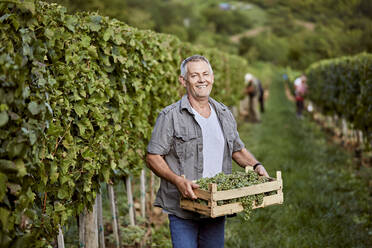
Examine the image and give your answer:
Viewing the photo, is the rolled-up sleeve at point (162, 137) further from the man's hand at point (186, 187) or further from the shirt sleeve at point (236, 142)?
the shirt sleeve at point (236, 142)

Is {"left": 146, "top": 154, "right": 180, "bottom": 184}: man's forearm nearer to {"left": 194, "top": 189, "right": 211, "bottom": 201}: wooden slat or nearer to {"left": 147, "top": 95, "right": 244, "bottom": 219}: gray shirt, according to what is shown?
{"left": 147, "top": 95, "right": 244, "bottom": 219}: gray shirt

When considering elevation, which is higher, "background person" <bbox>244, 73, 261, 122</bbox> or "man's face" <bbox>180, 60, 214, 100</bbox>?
"background person" <bbox>244, 73, 261, 122</bbox>

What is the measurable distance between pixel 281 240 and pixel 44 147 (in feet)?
11.6

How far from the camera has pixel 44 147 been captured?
270 centimetres

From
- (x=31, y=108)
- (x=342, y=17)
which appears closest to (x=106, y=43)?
(x=31, y=108)

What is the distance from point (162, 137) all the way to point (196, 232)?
778 mm

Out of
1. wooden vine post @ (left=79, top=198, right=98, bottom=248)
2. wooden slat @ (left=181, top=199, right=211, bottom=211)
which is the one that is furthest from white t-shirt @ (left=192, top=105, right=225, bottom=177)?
wooden vine post @ (left=79, top=198, right=98, bottom=248)

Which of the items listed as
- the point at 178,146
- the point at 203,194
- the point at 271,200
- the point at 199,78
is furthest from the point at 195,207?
the point at 199,78

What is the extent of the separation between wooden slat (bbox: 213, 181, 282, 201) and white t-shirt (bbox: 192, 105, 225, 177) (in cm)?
32

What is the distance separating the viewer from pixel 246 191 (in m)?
2.81

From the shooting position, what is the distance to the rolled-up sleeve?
9.55 feet

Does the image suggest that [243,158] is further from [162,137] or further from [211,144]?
[162,137]

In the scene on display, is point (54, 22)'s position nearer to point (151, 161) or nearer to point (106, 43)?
point (106, 43)

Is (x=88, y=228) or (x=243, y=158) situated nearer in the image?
(x=243, y=158)
